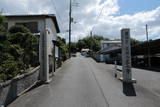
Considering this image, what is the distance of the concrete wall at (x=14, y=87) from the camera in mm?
5938

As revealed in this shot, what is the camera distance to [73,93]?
289 inches

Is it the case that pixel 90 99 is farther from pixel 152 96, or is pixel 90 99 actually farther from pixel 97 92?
pixel 152 96

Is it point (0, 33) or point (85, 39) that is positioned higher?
point (85, 39)

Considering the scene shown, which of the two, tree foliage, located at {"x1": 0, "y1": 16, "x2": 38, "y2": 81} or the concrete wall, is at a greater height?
tree foliage, located at {"x1": 0, "y1": 16, "x2": 38, "y2": 81}

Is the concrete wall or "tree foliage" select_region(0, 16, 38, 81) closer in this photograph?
the concrete wall

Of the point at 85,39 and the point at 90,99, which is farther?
the point at 85,39

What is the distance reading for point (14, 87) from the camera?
687 cm

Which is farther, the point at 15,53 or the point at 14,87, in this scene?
the point at 15,53

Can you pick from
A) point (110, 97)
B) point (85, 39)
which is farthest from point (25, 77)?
point (85, 39)

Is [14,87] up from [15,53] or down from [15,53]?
down

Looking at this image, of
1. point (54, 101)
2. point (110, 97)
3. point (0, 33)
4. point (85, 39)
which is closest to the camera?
point (54, 101)

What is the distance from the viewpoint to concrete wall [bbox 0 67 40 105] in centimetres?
594

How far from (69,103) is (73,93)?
129cm

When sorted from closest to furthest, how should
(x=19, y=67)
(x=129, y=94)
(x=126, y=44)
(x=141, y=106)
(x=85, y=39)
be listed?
(x=141, y=106) → (x=129, y=94) → (x=19, y=67) → (x=126, y=44) → (x=85, y=39)
